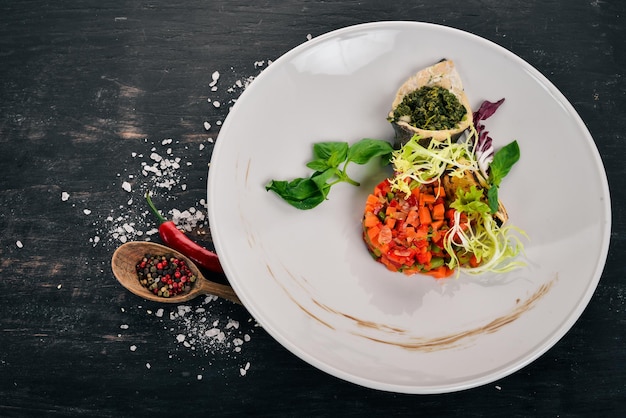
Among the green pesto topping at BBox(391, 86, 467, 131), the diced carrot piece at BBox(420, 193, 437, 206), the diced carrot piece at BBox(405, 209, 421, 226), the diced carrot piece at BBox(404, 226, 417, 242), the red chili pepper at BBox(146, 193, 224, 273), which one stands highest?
the green pesto topping at BBox(391, 86, 467, 131)

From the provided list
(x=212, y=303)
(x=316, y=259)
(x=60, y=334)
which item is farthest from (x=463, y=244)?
(x=60, y=334)

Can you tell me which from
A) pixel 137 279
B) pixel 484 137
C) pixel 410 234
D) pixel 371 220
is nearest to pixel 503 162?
pixel 484 137

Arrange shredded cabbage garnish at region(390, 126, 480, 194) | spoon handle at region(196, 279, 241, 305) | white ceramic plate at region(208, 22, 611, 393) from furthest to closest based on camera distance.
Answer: spoon handle at region(196, 279, 241, 305) → shredded cabbage garnish at region(390, 126, 480, 194) → white ceramic plate at region(208, 22, 611, 393)

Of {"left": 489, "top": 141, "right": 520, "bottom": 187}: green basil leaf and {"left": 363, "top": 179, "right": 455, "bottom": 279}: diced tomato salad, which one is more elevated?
{"left": 489, "top": 141, "right": 520, "bottom": 187}: green basil leaf

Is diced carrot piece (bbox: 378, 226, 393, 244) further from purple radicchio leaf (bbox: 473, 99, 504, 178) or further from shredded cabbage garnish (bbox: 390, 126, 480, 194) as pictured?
purple radicchio leaf (bbox: 473, 99, 504, 178)

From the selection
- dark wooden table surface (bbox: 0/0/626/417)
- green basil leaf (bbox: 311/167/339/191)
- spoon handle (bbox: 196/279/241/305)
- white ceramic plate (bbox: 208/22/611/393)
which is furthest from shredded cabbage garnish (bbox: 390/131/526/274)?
spoon handle (bbox: 196/279/241/305)
